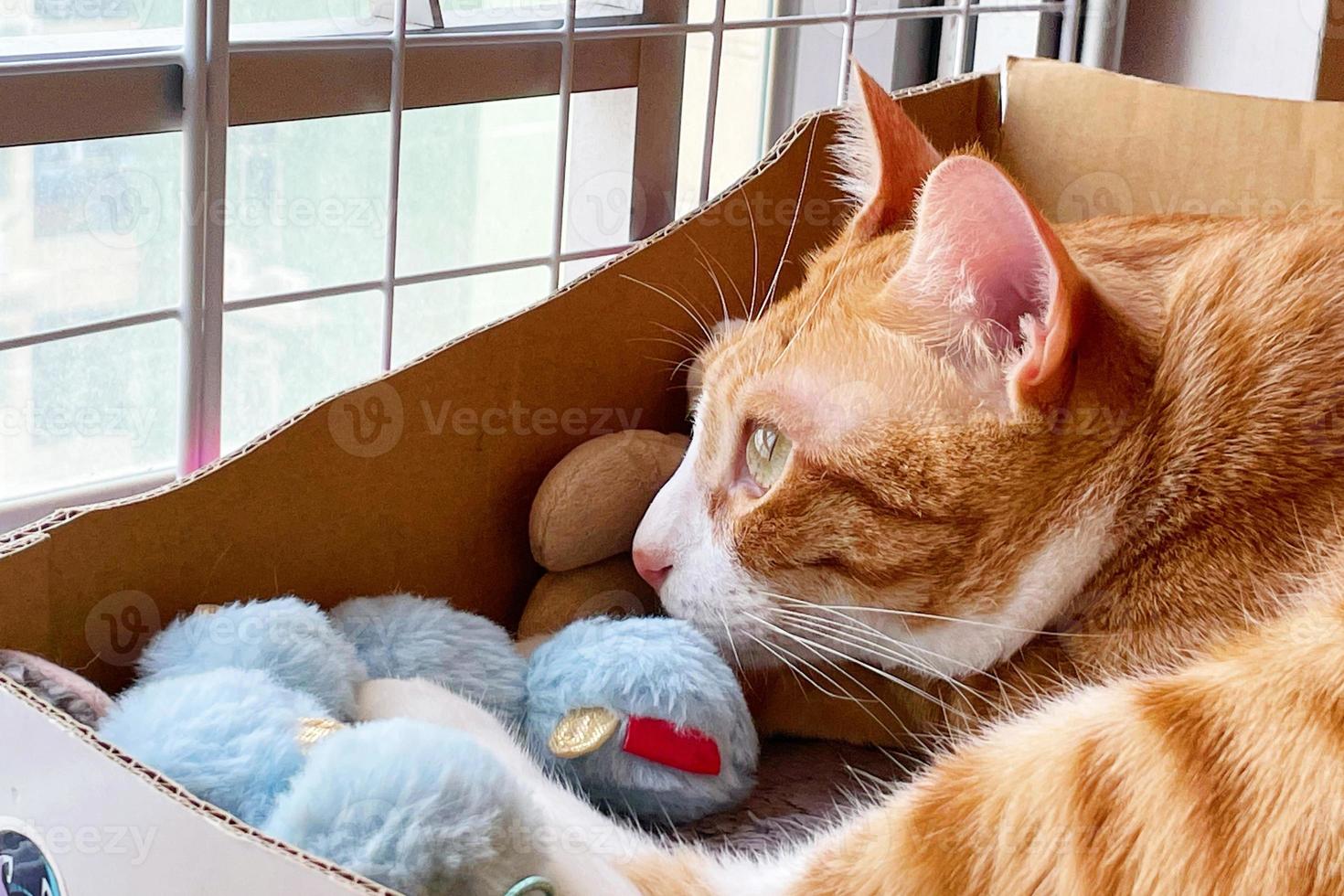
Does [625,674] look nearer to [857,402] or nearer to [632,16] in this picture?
[857,402]

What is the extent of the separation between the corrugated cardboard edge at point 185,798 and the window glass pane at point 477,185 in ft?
3.61

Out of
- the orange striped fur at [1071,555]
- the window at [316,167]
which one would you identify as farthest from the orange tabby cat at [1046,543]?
the window at [316,167]

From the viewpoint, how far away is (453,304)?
1.74 m

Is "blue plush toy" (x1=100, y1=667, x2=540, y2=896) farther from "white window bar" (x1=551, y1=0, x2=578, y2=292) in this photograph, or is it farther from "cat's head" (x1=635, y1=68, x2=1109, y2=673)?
"white window bar" (x1=551, y1=0, x2=578, y2=292)

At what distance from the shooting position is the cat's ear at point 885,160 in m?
1.00

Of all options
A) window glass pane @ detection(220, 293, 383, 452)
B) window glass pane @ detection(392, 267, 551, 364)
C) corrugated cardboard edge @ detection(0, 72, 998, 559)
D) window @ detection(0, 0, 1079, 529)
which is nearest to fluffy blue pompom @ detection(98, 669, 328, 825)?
corrugated cardboard edge @ detection(0, 72, 998, 559)

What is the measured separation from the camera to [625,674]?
901 mm

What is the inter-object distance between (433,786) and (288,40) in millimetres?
679

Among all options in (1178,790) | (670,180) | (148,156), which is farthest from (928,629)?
(148,156)

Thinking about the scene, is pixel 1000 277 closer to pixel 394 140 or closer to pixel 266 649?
pixel 266 649

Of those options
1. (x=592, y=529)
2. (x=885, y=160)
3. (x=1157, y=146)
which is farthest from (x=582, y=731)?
(x=1157, y=146)

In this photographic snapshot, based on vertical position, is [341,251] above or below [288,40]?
below

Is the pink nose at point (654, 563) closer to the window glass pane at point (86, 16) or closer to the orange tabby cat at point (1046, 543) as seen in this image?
the orange tabby cat at point (1046, 543)

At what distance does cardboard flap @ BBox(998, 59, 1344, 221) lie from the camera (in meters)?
1.23
